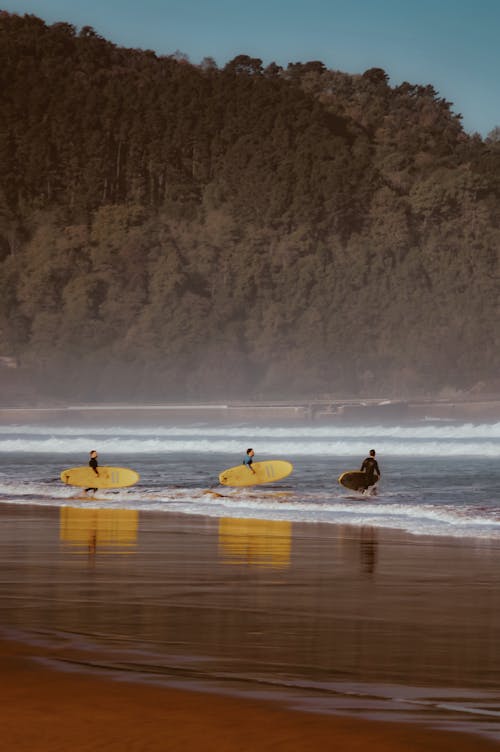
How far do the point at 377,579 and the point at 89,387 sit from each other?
97447 millimetres

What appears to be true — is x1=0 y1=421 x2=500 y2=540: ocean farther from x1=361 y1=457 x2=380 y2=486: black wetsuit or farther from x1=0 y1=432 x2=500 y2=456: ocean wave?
x1=361 y1=457 x2=380 y2=486: black wetsuit

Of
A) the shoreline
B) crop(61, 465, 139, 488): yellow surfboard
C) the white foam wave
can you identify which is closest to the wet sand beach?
the shoreline

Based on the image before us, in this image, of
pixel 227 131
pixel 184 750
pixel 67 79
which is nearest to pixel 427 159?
pixel 227 131

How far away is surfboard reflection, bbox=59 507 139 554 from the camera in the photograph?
15.2 metres

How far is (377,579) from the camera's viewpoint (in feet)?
40.6

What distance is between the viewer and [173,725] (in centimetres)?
643

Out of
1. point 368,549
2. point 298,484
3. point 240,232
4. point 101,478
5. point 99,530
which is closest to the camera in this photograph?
point 368,549

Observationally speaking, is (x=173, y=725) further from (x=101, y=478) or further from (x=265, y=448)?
(x=265, y=448)

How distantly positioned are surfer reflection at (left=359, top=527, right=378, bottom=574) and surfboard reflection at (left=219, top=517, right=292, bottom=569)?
0.86m

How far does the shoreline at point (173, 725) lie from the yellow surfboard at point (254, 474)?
20653 millimetres

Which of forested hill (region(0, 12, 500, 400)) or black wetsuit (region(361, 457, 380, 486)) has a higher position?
forested hill (region(0, 12, 500, 400))

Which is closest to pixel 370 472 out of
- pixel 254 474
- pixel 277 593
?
pixel 254 474

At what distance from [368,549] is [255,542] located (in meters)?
1.62

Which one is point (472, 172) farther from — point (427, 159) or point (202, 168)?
point (202, 168)
